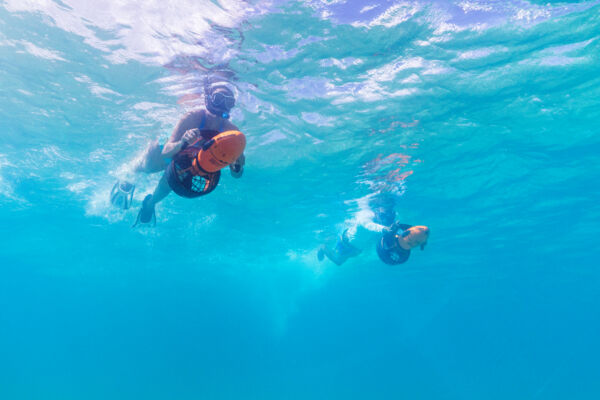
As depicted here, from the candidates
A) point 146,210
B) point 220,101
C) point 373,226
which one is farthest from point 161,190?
point 373,226

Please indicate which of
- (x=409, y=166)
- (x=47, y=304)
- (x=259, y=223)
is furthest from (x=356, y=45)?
→ (x=47, y=304)

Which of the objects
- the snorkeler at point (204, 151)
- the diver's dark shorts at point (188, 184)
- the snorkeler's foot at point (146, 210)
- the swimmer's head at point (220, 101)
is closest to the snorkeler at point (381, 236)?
the snorkeler at point (204, 151)

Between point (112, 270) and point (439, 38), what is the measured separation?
50699 millimetres

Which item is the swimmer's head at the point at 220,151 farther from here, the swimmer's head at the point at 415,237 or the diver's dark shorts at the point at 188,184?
the swimmer's head at the point at 415,237

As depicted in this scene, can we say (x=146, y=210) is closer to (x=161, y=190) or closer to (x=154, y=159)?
(x=161, y=190)

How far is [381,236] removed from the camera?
11.6 m

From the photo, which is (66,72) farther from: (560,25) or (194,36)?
(560,25)

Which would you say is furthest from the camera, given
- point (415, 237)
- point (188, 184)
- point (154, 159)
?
point (154, 159)

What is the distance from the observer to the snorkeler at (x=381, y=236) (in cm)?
701

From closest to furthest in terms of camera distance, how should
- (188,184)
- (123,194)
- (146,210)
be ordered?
(188,184) → (146,210) → (123,194)

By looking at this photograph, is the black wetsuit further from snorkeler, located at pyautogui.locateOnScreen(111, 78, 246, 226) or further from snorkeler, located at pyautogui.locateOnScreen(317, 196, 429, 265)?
snorkeler, located at pyautogui.locateOnScreen(111, 78, 246, 226)

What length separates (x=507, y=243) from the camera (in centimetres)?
2688

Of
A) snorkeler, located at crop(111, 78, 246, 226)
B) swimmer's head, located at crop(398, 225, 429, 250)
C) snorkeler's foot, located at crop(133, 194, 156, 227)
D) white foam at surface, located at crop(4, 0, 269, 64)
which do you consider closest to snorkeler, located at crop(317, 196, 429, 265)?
swimmer's head, located at crop(398, 225, 429, 250)

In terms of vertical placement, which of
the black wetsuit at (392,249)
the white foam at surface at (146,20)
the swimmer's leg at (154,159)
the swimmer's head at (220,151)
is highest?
the white foam at surface at (146,20)
